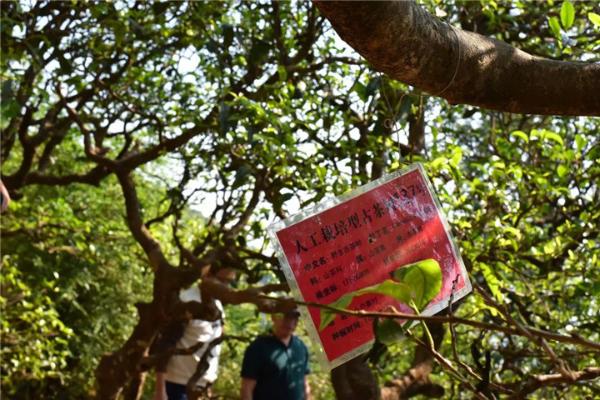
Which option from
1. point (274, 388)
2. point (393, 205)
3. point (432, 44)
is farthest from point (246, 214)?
point (432, 44)

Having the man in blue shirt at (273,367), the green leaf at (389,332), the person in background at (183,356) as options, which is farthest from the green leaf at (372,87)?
the green leaf at (389,332)

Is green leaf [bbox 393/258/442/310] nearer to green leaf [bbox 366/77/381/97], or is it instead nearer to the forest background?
the forest background

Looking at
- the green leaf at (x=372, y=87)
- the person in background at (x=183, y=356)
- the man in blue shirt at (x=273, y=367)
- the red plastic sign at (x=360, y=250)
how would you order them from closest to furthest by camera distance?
the red plastic sign at (x=360, y=250) < the green leaf at (x=372, y=87) < the man in blue shirt at (x=273, y=367) < the person in background at (x=183, y=356)

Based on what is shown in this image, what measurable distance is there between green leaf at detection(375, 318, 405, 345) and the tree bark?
0.38 metres

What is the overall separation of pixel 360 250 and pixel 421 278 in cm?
69

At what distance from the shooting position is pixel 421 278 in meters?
1.20

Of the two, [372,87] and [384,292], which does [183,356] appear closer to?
[372,87]

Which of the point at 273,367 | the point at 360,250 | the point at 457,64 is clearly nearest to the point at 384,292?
the point at 457,64

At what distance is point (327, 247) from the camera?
74.2 inches

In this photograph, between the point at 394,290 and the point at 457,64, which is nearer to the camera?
the point at 394,290

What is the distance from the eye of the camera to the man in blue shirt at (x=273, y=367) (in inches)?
179

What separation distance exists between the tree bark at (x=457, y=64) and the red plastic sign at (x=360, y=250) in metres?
0.55

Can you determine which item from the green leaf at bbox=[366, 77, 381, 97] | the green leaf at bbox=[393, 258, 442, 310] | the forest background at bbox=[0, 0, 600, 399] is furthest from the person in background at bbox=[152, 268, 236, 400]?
the green leaf at bbox=[393, 258, 442, 310]

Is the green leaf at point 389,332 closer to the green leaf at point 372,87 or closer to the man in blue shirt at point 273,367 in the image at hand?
the green leaf at point 372,87
